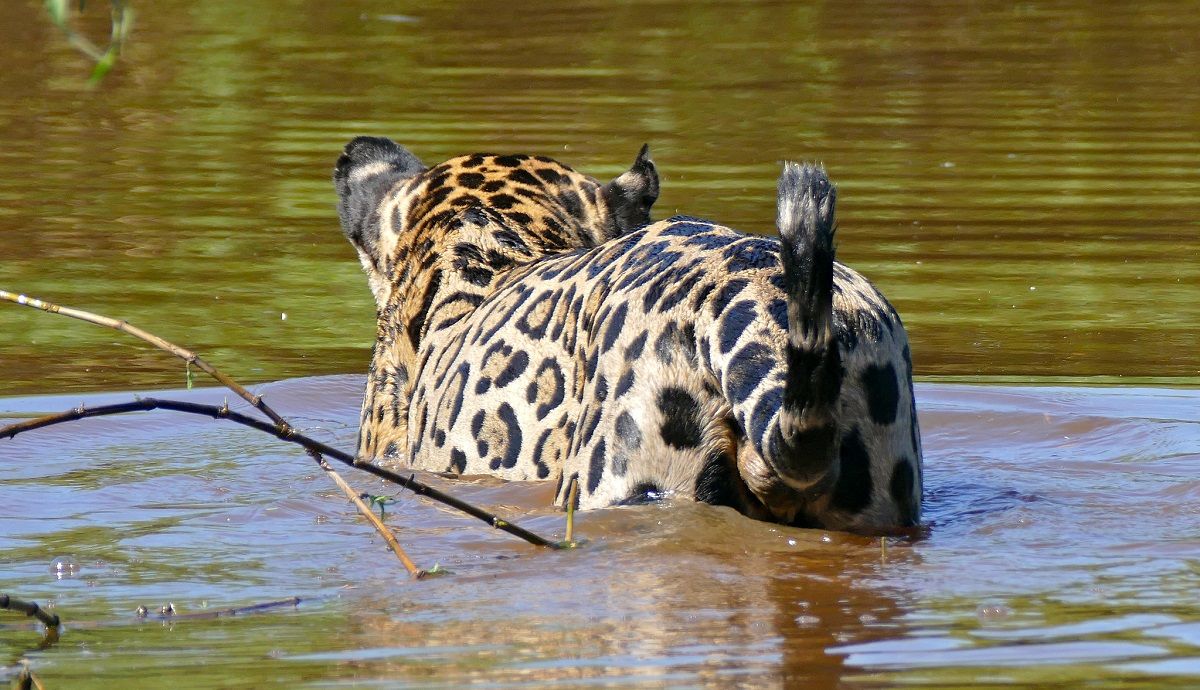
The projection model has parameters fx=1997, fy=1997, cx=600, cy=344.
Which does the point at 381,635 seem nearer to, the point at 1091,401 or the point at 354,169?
the point at 354,169

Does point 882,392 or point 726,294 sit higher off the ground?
point 726,294

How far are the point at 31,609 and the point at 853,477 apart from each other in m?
1.92

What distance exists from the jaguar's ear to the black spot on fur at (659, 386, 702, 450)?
83.8 inches

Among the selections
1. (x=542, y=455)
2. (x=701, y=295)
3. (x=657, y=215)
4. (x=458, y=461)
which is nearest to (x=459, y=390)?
(x=458, y=461)

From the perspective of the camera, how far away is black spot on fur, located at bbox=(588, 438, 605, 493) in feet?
16.0

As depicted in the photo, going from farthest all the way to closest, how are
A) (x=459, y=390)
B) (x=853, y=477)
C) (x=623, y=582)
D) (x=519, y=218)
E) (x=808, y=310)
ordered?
(x=519, y=218) < (x=459, y=390) < (x=853, y=477) < (x=623, y=582) < (x=808, y=310)

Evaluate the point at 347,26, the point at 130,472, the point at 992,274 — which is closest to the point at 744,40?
the point at 347,26

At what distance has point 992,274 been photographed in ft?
33.0

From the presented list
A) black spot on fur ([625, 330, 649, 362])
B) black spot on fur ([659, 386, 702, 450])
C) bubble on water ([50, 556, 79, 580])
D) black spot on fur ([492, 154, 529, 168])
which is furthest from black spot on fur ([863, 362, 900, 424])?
black spot on fur ([492, 154, 529, 168])

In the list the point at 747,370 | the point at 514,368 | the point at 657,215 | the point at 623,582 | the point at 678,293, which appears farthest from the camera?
the point at 657,215

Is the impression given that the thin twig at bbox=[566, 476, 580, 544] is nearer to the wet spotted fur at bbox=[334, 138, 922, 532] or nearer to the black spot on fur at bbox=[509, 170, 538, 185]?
the wet spotted fur at bbox=[334, 138, 922, 532]

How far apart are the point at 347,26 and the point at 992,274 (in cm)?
1064

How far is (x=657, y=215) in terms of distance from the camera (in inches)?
450

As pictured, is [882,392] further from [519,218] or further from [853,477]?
[519,218]
